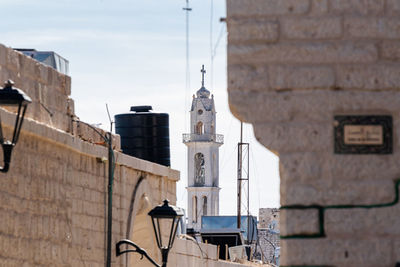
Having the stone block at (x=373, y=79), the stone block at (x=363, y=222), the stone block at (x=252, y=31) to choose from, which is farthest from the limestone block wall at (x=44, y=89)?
the stone block at (x=363, y=222)

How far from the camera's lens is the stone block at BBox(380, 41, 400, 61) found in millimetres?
6945

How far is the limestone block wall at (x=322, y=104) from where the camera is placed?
6.80m

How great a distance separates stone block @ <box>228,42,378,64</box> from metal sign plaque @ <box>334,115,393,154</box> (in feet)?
1.15

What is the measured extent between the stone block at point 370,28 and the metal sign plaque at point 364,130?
0.49 meters

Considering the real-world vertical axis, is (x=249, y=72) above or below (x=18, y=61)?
below

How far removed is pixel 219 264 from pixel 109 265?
10.2 metres

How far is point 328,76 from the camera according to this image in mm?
6934

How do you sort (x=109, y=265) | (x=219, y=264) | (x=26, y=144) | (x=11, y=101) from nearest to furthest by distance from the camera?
(x=11, y=101), (x=26, y=144), (x=109, y=265), (x=219, y=264)

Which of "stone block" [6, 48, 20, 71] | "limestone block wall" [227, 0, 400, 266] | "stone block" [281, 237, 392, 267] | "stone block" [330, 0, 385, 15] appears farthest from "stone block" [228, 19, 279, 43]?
"stone block" [6, 48, 20, 71]

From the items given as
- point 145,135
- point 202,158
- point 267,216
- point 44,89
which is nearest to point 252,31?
point 44,89

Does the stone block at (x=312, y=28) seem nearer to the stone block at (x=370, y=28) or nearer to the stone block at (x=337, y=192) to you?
the stone block at (x=370, y=28)

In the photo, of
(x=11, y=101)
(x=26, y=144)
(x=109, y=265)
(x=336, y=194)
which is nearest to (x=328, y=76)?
(x=336, y=194)

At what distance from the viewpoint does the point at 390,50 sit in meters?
6.95

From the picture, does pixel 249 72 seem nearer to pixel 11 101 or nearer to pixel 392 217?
pixel 392 217
